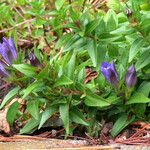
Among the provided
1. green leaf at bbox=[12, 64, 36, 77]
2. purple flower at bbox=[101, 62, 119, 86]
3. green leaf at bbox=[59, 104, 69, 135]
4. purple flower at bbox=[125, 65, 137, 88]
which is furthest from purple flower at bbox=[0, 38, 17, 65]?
purple flower at bbox=[125, 65, 137, 88]

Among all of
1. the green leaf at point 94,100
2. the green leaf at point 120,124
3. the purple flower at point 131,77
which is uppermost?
the purple flower at point 131,77

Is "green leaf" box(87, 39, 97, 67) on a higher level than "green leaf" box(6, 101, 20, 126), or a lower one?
higher

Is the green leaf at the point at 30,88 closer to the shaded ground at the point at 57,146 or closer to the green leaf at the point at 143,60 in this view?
the shaded ground at the point at 57,146

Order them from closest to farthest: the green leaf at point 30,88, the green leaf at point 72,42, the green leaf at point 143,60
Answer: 1. the green leaf at point 30,88
2. the green leaf at point 143,60
3. the green leaf at point 72,42

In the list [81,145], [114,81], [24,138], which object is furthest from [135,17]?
[24,138]

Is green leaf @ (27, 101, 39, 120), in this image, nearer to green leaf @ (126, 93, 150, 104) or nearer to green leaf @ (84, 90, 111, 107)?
green leaf @ (84, 90, 111, 107)

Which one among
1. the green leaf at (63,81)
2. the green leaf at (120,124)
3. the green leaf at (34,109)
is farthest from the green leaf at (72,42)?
the green leaf at (120,124)

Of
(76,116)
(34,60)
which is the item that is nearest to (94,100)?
(76,116)
